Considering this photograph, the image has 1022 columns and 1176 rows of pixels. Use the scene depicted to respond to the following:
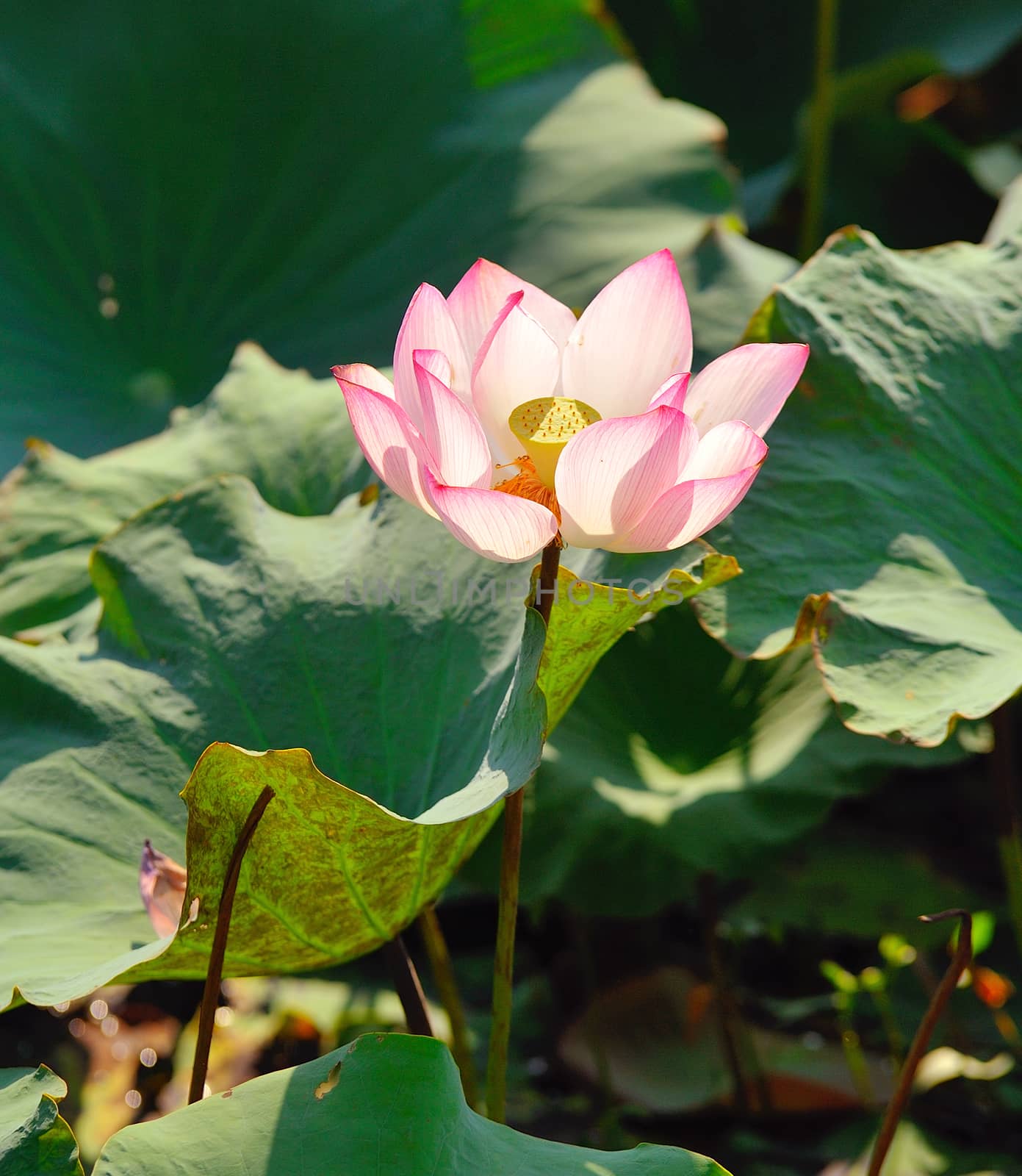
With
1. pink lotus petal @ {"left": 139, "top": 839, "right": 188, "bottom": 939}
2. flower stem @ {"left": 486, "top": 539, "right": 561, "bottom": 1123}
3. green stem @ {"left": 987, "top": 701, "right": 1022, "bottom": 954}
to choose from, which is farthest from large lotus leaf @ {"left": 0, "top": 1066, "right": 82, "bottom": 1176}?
green stem @ {"left": 987, "top": 701, "right": 1022, "bottom": 954}

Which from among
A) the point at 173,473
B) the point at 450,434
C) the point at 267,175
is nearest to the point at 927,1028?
the point at 450,434

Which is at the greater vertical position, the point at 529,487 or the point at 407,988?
the point at 529,487

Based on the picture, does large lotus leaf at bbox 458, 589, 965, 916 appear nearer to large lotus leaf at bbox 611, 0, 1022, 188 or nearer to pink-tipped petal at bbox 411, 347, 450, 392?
pink-tipped petal at bbox 411, 347, 450, 392

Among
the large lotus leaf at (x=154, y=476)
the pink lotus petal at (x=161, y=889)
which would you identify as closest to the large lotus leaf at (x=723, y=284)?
Answer: the large lotus leaf at (x=154, y=476)

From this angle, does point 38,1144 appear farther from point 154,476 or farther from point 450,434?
point 154,476

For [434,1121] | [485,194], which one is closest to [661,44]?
[485,194]

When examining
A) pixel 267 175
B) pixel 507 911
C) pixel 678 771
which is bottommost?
pixel 678 771
